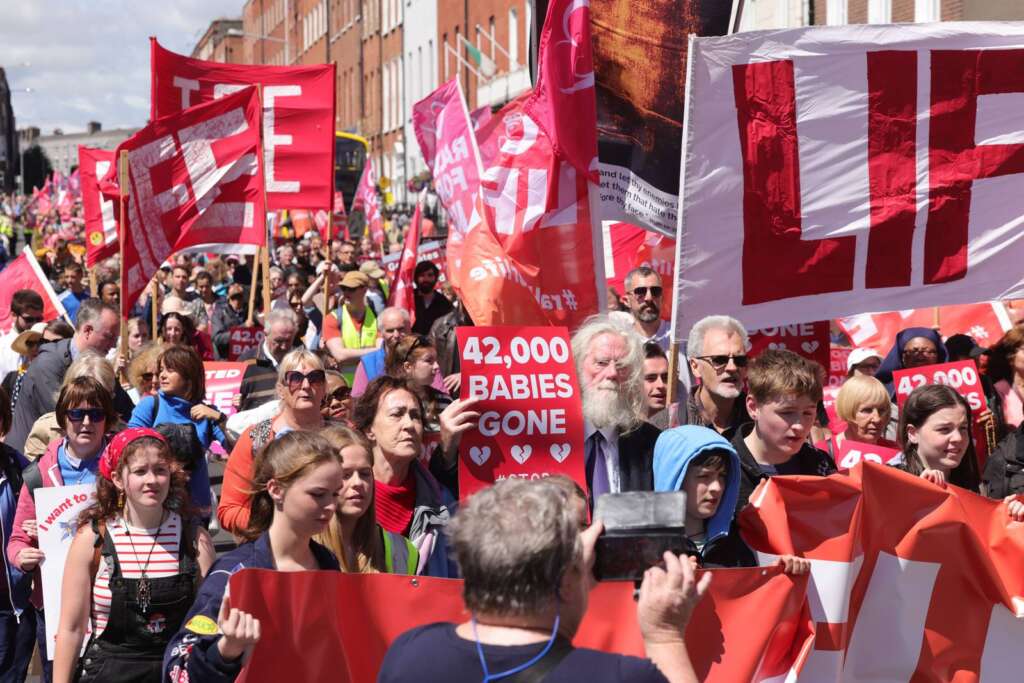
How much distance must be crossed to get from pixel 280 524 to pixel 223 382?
6681 mm

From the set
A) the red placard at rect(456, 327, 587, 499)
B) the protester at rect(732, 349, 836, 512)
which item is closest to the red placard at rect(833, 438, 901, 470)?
the protester at rect(732, 349, 836, 512)

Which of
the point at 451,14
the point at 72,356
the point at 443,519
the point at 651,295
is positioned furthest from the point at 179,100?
the point at 451,14

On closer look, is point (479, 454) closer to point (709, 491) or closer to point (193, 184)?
point (709, 491)

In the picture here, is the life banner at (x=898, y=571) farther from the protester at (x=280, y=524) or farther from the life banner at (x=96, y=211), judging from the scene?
the life banner at (x=96, y=211)

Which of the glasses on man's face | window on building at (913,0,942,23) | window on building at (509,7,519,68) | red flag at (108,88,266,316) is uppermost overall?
window on building at (509,7,519,68)

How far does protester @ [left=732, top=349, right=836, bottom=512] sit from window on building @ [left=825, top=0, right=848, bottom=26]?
727 inches

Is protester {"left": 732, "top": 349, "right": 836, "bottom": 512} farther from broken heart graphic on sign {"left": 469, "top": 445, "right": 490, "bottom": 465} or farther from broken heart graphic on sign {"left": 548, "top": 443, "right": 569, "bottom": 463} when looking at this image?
broken heart graphic on sign {"left": 469, "top": 445, "right": 490, "bottom": 465}

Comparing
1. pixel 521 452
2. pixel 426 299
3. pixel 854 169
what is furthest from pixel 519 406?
pixel 426 299

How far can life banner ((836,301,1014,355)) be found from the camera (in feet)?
34.2

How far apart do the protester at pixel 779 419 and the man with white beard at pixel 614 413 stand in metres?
0.32

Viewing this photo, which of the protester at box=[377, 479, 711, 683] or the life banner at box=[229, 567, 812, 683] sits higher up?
the protester at box=[377, 479, 711, 683]

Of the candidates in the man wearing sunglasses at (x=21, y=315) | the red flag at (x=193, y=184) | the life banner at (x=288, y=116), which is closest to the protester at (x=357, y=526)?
the red flag at (x=193, y=184)

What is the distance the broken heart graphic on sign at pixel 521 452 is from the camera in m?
4.95

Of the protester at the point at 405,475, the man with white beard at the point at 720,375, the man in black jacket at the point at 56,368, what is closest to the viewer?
the protester at the point at 405,475
